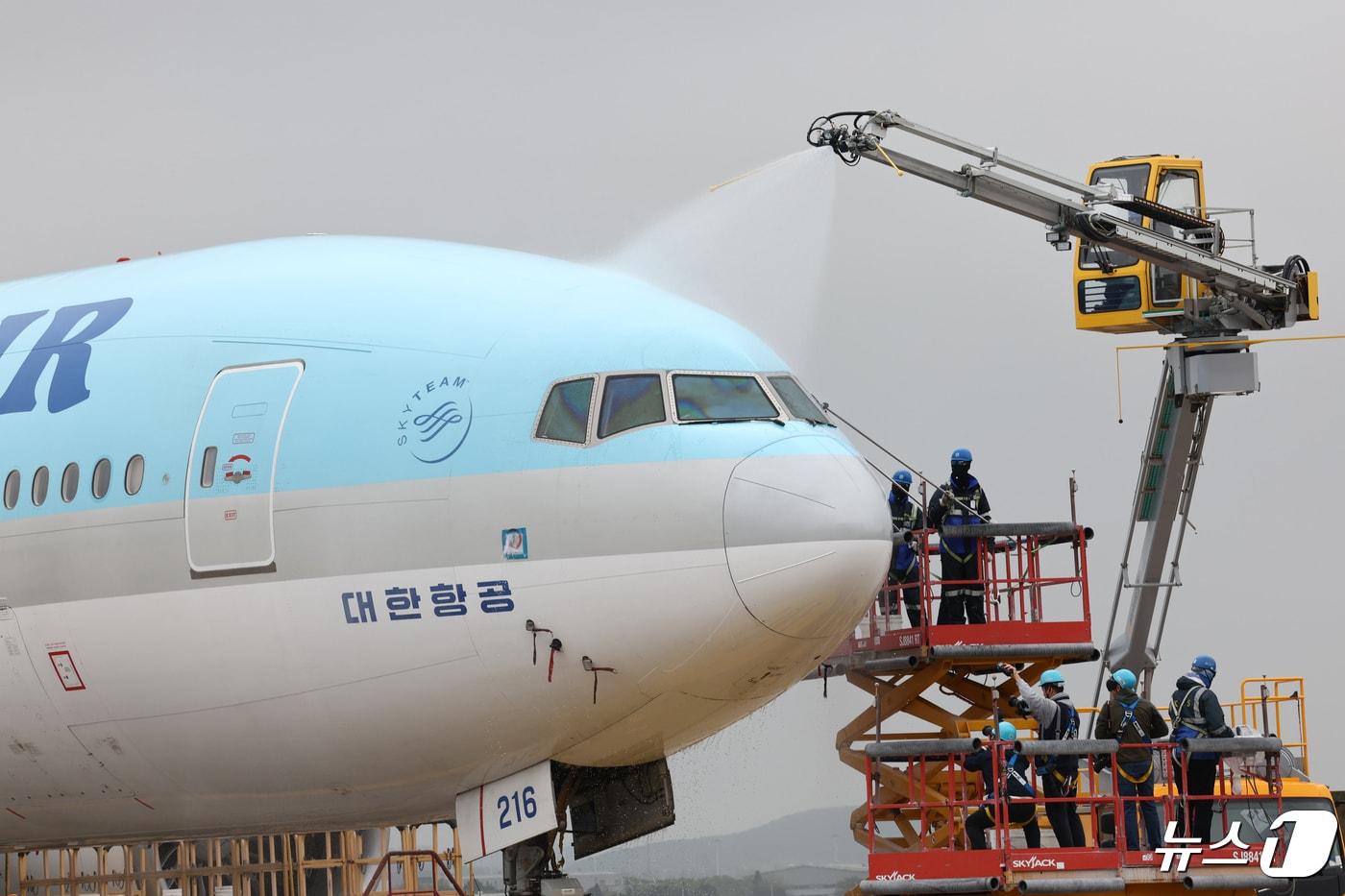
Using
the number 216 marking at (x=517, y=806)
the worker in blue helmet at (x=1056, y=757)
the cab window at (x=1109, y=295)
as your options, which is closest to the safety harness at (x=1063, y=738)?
the worker in blue helmet at (x=1056, y=757)

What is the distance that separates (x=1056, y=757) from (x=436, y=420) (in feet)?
22.2

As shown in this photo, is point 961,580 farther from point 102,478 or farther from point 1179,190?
point 1179,190

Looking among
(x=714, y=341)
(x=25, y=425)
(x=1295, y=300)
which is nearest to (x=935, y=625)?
(x=714, y=341)

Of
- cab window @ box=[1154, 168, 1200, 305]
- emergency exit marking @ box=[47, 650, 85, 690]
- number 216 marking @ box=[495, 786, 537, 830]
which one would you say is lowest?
number 216 marking @ box=[495, 786, 537, 830]

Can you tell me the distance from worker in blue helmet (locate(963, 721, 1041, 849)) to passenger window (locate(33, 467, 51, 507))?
299 inches

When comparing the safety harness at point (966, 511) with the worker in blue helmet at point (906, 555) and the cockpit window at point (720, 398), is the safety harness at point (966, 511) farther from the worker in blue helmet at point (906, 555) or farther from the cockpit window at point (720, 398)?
the cockpit window at point (720, 398)

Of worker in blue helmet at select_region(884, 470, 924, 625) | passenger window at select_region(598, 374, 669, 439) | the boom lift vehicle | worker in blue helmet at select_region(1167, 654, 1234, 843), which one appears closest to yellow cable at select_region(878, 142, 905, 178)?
the boom lift vehicle

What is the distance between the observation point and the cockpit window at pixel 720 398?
14422mm

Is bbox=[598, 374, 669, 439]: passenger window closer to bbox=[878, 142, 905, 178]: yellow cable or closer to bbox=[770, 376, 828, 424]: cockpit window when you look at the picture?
bbox=[770, 376, 828, 424]: cockpit window

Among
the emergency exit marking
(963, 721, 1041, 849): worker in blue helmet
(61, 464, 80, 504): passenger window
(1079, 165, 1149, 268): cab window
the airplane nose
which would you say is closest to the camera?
the airplane nose

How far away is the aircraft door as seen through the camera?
14.7 m

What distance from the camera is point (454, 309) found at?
1510 centimetres

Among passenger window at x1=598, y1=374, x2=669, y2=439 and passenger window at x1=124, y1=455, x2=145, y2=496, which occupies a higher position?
passenger window at x1=598, y1=374, x2=669, y2=439

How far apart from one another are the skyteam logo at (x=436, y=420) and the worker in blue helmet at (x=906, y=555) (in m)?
6.42
